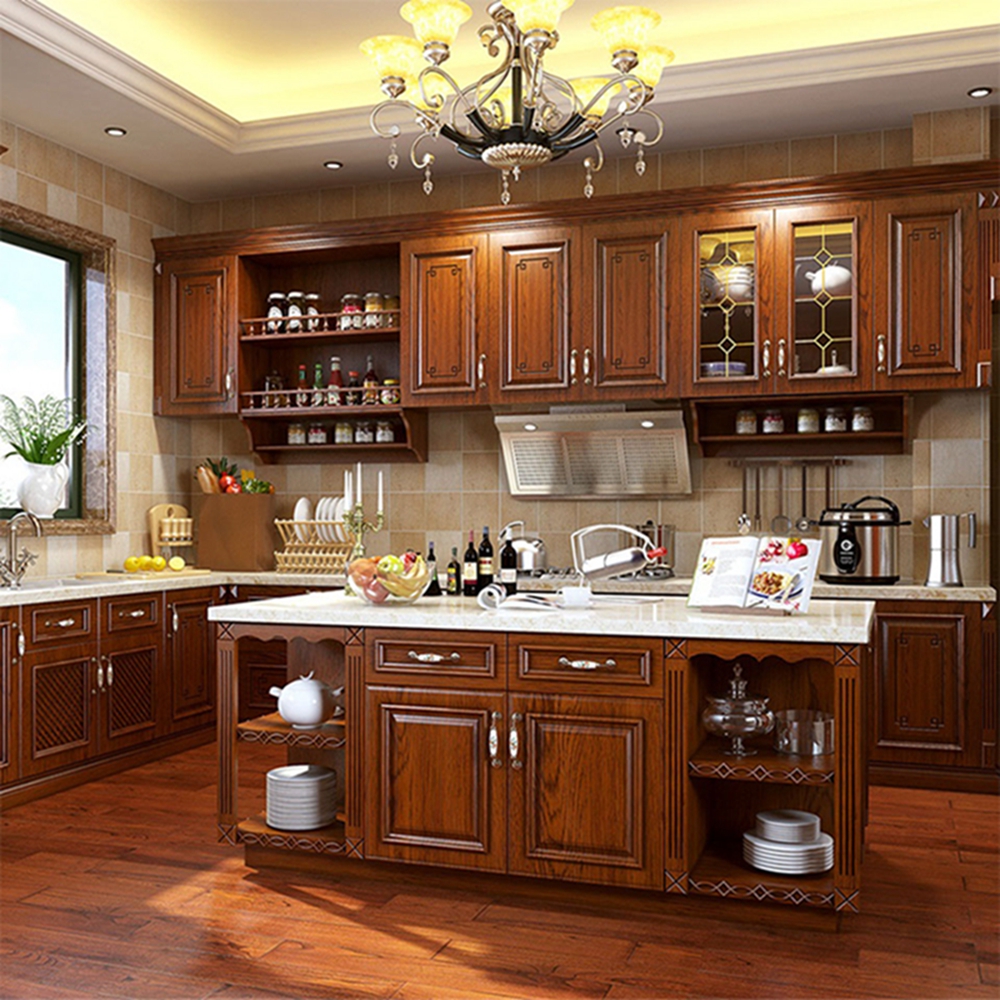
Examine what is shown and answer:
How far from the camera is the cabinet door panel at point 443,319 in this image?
5.43 meters

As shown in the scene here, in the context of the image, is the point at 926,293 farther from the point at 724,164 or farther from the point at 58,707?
the point at 58,707

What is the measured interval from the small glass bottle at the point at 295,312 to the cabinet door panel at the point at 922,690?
328 cm

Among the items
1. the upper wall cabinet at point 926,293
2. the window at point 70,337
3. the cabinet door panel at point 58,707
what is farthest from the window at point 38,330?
the upper wall cabinet at point 926,293

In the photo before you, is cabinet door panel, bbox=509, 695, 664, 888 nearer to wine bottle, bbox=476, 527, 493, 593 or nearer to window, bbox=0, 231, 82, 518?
wine bottle, bbox=476, 527, 493, 593

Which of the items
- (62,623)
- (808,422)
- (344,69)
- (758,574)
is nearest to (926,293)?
(808,422)

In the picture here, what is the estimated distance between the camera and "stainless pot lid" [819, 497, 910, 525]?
15.8 ft

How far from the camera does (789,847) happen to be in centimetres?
314

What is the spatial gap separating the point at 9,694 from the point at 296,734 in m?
1.52

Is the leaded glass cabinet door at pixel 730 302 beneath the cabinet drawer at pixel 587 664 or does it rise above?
above

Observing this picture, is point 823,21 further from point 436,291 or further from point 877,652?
point 877,652

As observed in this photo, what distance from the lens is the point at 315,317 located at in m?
5.85

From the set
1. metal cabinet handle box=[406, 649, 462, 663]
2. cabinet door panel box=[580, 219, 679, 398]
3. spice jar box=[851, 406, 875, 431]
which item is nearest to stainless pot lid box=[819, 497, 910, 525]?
spice jar box=[851, 406, 875, 431]

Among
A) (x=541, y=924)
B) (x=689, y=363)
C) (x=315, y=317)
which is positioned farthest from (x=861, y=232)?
(x=541, y=924)

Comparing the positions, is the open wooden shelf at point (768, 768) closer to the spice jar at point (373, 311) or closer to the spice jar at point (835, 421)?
the spice jar at point (835, 421)
